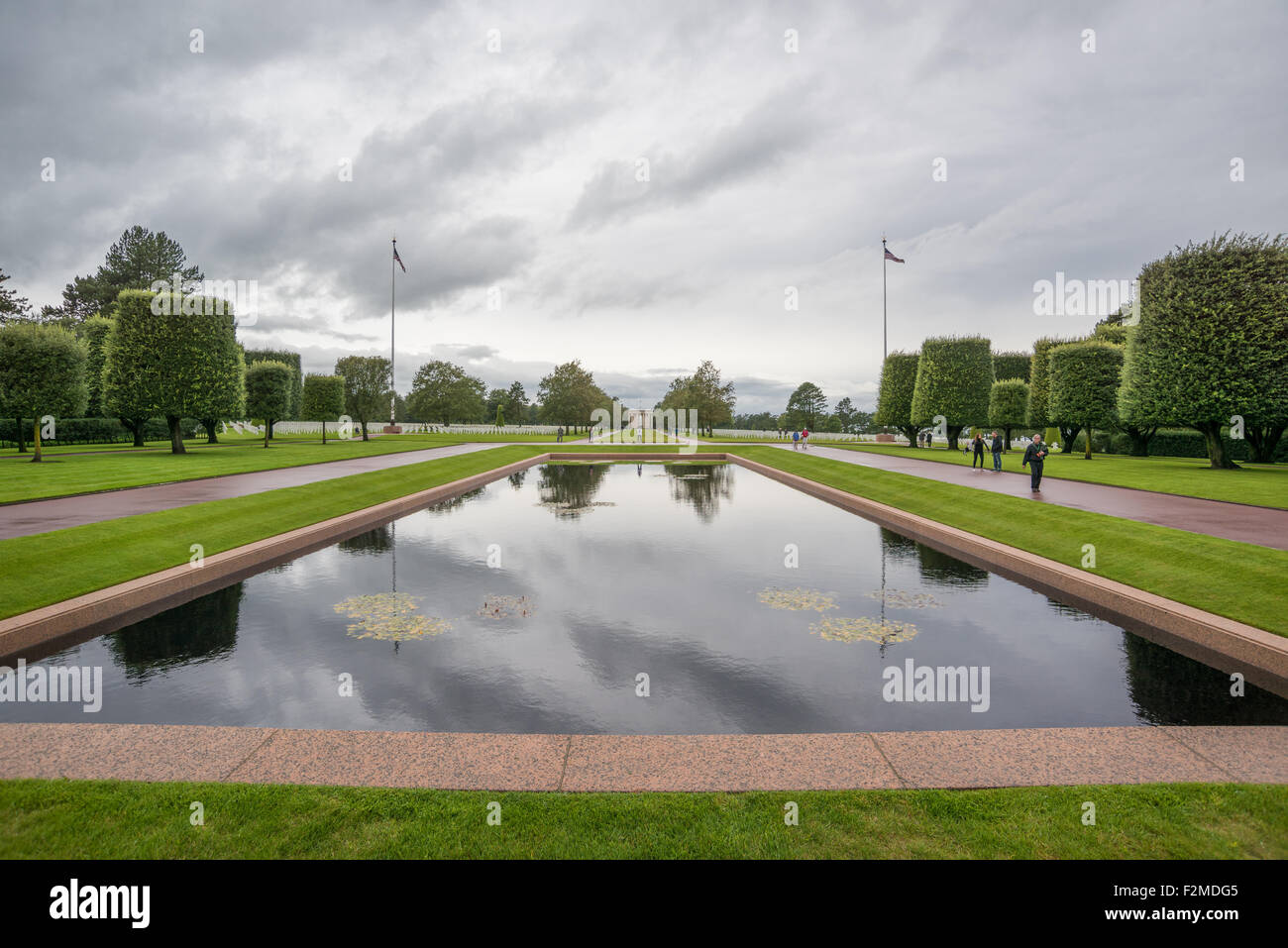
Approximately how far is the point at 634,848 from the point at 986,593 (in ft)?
26.1

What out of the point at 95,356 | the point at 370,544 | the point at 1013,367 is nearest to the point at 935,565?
the point at 370,544

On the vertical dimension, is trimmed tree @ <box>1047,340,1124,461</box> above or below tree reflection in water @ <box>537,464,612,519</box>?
above

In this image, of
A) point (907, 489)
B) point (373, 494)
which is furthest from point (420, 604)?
point (907, 489)

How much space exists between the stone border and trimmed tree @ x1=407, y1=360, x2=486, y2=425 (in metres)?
69.1

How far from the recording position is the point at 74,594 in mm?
7797

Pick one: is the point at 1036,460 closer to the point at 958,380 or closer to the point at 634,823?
the point at 634,823

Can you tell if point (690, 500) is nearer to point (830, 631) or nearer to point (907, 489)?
point (907, 489)

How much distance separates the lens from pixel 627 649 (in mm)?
6762

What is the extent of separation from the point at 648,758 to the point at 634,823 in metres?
0.81

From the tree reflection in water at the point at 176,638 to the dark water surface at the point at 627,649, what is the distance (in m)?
0.04

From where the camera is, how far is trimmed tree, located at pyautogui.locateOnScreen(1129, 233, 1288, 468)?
25703 mm

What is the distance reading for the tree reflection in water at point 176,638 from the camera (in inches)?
250

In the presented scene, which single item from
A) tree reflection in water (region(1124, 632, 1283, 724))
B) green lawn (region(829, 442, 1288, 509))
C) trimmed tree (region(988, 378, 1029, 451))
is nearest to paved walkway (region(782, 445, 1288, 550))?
green lawn (region(829, 442, 1288, 509))

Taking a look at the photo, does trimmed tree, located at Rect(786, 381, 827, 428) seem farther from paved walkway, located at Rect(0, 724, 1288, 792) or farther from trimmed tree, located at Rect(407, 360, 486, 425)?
paved walkway, located at Rect(0, 724, 1288, 792)
